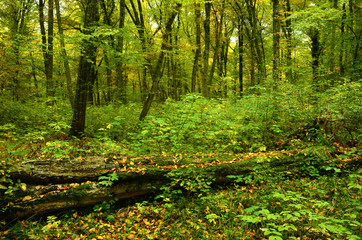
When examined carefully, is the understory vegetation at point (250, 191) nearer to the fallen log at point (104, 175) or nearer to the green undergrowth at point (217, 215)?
the green undergrowth at point (217, 215)

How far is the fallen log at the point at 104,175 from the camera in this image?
13.3 ft

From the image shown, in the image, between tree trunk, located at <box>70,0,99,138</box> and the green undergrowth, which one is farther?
tree trunk, located at <box>70,0,99,138</box>

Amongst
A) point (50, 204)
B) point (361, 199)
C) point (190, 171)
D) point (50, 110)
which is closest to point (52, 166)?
point (50, 204)

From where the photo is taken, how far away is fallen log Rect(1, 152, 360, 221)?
13.3ft

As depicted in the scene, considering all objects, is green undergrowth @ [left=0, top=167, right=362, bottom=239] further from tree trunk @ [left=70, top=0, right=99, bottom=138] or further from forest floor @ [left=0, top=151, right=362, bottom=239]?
tree trunk @ [left=70, top=0, right=99, bottom=138]

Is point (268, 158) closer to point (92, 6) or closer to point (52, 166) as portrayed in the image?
point (52, 166)

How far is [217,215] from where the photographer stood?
4.18m

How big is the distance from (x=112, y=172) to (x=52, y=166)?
135 cm

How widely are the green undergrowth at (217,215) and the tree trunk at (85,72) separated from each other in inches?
216

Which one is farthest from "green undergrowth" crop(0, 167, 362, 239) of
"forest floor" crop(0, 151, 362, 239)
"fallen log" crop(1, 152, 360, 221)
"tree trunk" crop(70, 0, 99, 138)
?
"tree trunk" crop(70, 0, 99, 138)

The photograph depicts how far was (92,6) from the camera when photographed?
836cm

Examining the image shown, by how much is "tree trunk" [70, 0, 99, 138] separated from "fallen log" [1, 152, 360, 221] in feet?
15.3

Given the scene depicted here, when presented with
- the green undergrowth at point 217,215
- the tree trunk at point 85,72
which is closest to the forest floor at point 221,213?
the green undergrowth at point 217,215

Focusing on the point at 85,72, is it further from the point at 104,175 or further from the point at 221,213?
the point at 221,213
